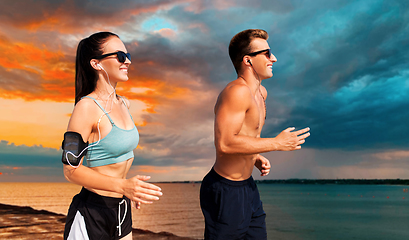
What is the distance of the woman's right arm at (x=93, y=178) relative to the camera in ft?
6.82

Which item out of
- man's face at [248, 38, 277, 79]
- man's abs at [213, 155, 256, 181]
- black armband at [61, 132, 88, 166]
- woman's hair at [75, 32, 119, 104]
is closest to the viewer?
black armband at [61, 132, 88, 166]

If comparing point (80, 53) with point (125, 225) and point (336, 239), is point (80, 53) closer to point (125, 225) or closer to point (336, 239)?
point (125, 225)

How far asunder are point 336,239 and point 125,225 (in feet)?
103

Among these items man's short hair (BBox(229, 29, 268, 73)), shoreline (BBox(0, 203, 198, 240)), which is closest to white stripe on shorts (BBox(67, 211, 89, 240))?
man's short hair (BBox(229, 29, 268, 73))

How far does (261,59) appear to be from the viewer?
352cm

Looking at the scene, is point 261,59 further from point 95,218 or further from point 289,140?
point 95,218

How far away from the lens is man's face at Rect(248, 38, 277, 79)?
3.52 m

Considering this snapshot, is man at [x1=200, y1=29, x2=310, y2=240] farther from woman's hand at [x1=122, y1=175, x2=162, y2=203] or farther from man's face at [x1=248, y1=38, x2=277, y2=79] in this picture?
woman's hand at [x1=122, y1=175, x2=162, y2=203]

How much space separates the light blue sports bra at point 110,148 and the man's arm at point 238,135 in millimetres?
930

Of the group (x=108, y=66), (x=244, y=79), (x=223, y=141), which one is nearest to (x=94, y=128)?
(x=108, y=66)

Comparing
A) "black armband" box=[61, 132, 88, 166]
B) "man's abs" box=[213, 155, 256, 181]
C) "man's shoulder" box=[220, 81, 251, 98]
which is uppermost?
"man's shoulder" box=[220, 81, 251, 98]

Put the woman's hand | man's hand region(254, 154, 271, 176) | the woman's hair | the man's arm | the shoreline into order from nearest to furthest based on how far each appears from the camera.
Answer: the woman's hand < the woman's hair < the man's arm < man's hand region(254, 154, 271, 176) < the shoreline

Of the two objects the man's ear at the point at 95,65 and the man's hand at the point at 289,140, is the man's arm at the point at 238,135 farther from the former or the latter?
the man's ear at the point at 95,65

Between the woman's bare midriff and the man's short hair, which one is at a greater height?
the man's short hair
